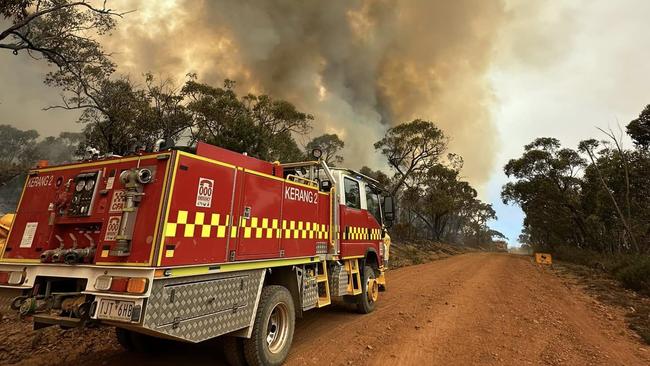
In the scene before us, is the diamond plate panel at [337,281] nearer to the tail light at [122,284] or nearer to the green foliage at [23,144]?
the tail light at [122,284]

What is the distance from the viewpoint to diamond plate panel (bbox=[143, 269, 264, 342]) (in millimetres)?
3072

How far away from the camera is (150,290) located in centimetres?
295

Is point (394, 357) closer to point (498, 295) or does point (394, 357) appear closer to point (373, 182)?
point (373, 182)

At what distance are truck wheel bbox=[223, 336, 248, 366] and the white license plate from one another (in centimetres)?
159

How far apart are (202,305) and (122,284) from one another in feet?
2.64

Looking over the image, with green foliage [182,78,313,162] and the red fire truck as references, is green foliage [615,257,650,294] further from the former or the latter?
green foliage [182,78,313,162]

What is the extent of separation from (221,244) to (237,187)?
0.71 m

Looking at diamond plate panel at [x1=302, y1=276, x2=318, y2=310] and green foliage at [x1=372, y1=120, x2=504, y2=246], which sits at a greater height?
green foliage at [x1=372, y1=120, x2=504, y2=246]

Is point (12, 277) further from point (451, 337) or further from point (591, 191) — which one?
point (591, 191)

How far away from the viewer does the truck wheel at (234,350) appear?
416cm

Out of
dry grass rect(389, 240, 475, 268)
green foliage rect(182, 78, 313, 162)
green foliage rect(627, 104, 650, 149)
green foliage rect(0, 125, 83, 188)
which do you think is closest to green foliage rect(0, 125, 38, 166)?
green foliage rect(0, 125, 83, 188)

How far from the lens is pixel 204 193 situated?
3.58m

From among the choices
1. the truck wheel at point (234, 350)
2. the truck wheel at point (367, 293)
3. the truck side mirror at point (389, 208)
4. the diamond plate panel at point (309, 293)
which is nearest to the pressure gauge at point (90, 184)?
the truck wheel at point (234, 350)

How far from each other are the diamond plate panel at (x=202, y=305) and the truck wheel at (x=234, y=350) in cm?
41
